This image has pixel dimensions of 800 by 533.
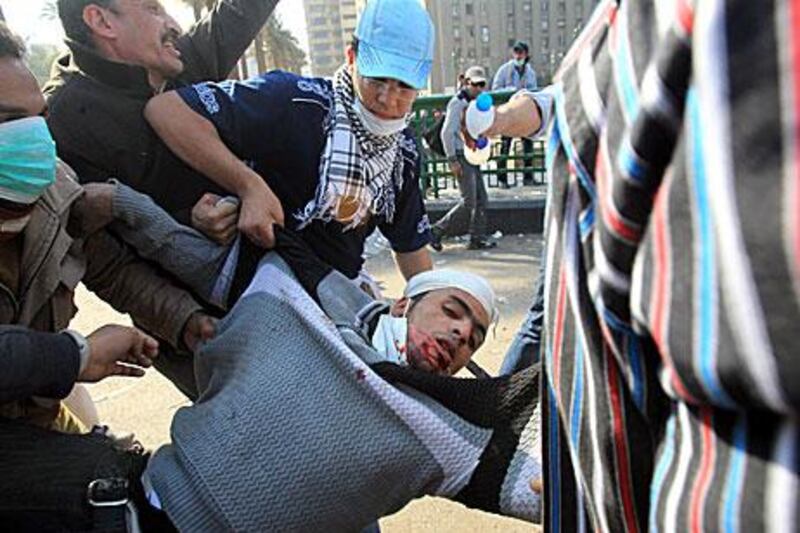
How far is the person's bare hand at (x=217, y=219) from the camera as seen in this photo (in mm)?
1795

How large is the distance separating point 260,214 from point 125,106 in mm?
554

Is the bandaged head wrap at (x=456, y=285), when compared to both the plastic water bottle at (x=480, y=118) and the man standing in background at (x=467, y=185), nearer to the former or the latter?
the plastic water bottle at (x=480, y=118)

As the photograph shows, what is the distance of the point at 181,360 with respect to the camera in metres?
2.04

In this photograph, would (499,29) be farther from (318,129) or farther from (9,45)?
(9,45)

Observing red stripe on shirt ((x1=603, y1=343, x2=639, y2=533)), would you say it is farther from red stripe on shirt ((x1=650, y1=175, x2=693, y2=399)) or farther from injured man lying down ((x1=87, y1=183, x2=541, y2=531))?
injured man lying down ((x1=87, y1=183, x2=541, y2=531))

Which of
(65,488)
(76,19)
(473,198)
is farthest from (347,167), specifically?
(473,198)

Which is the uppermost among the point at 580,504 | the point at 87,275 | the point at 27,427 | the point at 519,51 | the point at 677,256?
the point at 519,51

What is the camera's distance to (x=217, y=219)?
1797 mm

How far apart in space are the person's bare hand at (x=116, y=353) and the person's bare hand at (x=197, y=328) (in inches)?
6.0

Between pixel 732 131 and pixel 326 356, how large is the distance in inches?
41.8

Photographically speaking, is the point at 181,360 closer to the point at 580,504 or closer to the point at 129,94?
the point at 129,94

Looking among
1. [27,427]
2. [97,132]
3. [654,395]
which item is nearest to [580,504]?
[654,395]

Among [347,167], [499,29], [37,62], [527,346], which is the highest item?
[499,29]

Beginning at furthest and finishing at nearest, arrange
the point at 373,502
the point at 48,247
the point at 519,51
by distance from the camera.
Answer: the point at 519,51 → the point at 48,247 → the point at 373,502
